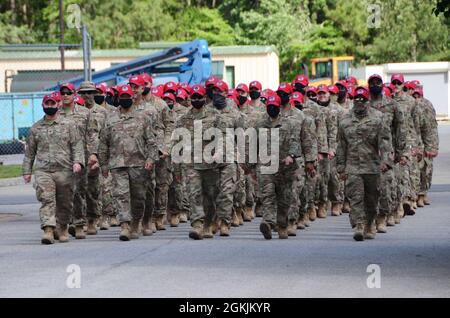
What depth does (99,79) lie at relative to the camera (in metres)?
44.4

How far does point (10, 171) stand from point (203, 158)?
52.2 ft

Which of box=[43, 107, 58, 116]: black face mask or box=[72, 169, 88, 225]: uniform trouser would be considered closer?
box=[43, 107, 58, 116]: black face mask

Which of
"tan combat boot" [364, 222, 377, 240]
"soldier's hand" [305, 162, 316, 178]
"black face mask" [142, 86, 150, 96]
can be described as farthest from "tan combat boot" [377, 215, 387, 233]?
"black face mask" [142, 86, 150, 96]

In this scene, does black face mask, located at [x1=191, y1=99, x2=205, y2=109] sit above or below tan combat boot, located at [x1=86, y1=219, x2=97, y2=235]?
above

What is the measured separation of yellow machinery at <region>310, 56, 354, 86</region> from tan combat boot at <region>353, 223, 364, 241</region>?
148 ft

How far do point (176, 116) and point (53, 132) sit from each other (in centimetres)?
281

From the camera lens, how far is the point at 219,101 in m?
17.7

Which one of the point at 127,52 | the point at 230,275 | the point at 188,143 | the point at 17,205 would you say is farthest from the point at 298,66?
the point at 230,275

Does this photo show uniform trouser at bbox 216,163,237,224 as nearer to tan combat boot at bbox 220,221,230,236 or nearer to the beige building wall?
tan combat boot at bbox 220,221,230,236

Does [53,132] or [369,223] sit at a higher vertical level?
[53,132]

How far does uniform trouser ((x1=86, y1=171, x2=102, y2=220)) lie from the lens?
18.6 m

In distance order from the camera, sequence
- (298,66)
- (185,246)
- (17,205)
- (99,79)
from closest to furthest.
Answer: (185,246) → (17,205) → (99,79) → (298,66)

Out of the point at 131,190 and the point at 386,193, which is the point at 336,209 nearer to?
the point at 386,193

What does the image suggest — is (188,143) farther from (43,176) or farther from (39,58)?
(39,58)
